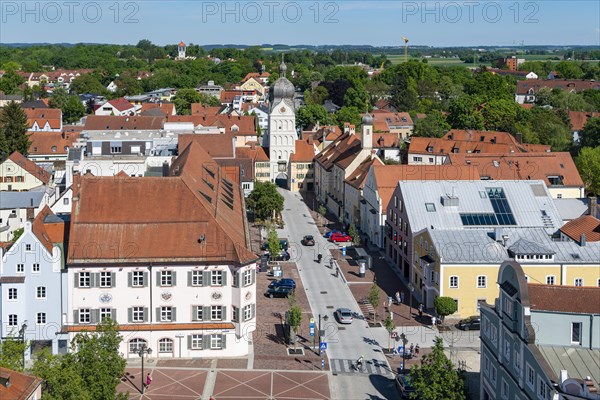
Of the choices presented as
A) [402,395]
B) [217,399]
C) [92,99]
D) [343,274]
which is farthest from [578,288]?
[92,99]

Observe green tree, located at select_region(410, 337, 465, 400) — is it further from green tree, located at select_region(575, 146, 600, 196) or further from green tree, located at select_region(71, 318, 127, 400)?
green tree, located at select_region(575, 146, 600, 196)

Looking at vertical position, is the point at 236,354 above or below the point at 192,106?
below

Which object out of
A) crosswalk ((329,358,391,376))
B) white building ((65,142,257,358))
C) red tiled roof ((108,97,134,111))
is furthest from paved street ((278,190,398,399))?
red tiled roof ((108,97,134,111))

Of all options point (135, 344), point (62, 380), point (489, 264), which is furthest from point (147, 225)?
point (489, 264)

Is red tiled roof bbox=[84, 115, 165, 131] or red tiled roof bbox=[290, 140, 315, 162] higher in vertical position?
red tiled roof bbox=[84, 115, 165, 131]

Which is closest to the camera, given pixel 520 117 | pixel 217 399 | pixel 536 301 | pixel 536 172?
pixel 536 301

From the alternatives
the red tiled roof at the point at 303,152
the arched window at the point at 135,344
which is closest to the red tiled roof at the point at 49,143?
the red tiled roof at the point at 303,152

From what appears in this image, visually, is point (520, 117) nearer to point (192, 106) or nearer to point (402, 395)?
point (192, 106)
